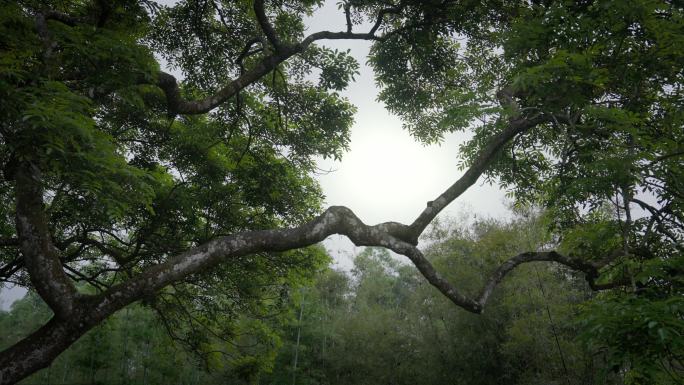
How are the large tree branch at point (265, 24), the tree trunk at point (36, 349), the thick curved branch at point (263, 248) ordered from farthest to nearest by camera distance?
the large tree branch at point (265, 24), the thick curved branch at point (263, 248), the tree trunk at point (36, 349)

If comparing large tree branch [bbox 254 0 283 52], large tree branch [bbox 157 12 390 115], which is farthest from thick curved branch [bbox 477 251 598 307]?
large tree branch [bbox 254 0 283 52]

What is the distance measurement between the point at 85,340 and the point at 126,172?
2567 centimetres

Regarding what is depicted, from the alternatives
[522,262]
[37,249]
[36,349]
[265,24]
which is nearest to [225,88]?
[265,24]

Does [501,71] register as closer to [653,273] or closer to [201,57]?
[653,273]

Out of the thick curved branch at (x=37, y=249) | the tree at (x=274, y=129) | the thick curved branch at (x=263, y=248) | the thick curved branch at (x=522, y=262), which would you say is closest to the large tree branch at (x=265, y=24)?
the tree at (x=274, y=129)

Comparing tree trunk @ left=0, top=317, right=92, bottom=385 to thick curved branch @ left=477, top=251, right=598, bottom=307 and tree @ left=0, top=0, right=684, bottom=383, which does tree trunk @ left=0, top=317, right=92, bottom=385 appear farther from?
thick curved branch @ left=477, top=251, right=598, bottom=307

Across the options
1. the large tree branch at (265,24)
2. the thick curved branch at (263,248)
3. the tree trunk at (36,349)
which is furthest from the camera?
the large tree branch at (265,24)

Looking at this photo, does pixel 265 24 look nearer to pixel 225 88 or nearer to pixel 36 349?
pixel 225 88

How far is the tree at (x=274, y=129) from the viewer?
318 cm

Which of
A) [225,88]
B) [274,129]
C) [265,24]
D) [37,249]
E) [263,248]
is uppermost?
[274,129]

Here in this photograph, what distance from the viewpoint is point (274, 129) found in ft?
24.2

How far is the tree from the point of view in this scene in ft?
10.4

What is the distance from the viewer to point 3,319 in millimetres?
35781

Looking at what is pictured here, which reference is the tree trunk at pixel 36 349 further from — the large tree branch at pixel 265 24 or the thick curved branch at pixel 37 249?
the large tree branch at pixel 265 24
